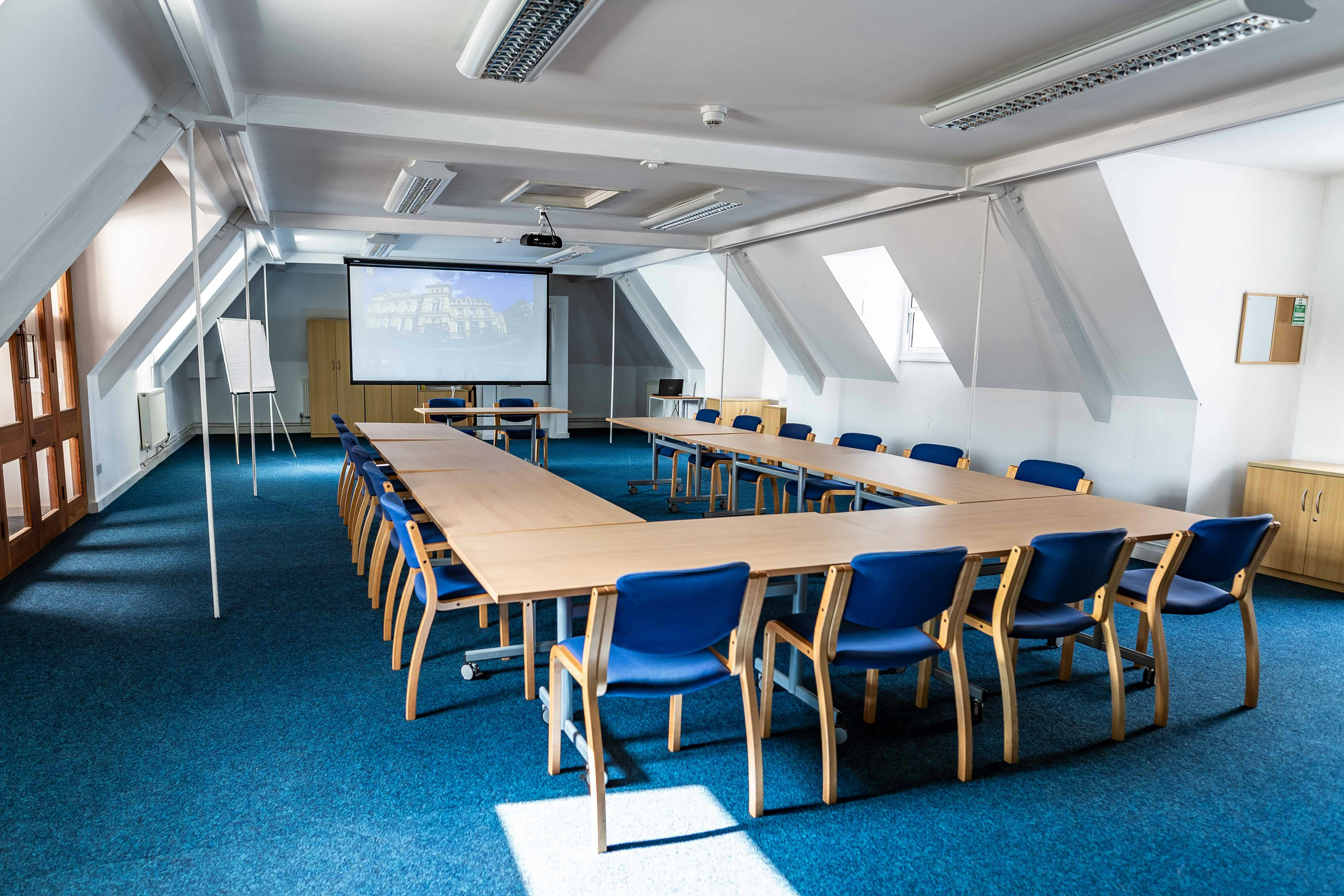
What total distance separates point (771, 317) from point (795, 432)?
2539mm

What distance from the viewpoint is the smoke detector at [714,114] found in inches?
171

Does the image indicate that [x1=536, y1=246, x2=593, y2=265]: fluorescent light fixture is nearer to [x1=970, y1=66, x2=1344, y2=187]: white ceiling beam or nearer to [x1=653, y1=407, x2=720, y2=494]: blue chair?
[x1=653, y1=407, x2=720, y2=494]: blue chair

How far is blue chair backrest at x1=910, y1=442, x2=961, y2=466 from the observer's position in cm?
612

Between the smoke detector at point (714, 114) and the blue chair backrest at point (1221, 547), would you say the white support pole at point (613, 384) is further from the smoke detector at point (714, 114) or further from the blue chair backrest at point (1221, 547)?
the blue chair backrest at point (1221, 547)

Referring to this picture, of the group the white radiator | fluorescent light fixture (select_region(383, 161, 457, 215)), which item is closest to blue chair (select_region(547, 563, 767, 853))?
fluorescent light fixture (select_region(383, 161, 457, 215))

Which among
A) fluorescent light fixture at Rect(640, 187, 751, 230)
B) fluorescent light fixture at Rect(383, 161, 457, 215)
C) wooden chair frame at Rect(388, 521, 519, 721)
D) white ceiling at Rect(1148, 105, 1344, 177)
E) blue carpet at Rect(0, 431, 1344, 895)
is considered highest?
white ceiling at Rect(1148, 105, 1344, 177)

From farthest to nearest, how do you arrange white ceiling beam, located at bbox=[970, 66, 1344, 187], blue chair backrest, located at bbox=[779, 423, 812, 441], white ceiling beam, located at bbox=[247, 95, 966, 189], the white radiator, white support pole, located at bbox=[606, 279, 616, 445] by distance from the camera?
white support pole, located at bbox=[606, 279, 616, 445] < the white radiator < blue chair backrest, located at bbox=[779, 423, 812, 441] < white ceiling beam, located at bbox=[247, 95, 966, 189] < white ceiling beam, located at bbox=[970, 66, 1344, 187]

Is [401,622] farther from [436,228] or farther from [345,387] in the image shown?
[345,387]

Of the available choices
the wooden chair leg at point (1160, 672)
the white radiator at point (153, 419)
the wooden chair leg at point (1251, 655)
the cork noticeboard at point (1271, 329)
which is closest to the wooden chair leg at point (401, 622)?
the wooden chair leg at point (1160, 672)

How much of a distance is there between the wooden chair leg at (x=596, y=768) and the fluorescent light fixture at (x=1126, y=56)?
3.28 m

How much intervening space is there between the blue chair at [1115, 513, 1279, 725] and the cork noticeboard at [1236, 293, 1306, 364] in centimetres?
294

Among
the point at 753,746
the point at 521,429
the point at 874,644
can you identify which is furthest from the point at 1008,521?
the point at 521,429

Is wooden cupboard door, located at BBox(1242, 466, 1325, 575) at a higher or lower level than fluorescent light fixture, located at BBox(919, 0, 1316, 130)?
lower

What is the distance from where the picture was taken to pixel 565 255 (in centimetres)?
1059
